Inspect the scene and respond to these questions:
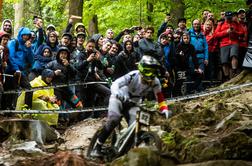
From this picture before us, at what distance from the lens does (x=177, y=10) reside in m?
15.8

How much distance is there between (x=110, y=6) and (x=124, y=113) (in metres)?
10.3

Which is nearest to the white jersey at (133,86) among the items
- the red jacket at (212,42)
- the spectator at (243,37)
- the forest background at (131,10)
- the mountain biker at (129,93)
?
the mountain biker at (129,93)

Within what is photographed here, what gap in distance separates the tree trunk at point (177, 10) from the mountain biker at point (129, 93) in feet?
24.6

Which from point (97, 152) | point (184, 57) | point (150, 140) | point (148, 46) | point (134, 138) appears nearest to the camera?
point (150, 140)

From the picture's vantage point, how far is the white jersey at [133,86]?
839cm

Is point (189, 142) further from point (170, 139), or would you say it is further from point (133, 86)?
point (133, 86)

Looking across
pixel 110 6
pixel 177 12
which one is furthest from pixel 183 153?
pixel 110 6

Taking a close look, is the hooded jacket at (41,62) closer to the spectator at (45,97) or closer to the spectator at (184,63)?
the spectator at (45,97)

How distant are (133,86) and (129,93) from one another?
150mm

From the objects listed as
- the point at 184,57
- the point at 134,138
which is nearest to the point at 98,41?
the point at 184,57

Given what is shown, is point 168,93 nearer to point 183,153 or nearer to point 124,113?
point 124,113

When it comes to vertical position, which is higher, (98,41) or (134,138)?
(98,41)

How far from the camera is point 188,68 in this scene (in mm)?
13328

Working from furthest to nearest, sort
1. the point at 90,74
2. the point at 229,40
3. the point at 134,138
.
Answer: the point at 229,40, the point at 90,74, the point at 134,138
